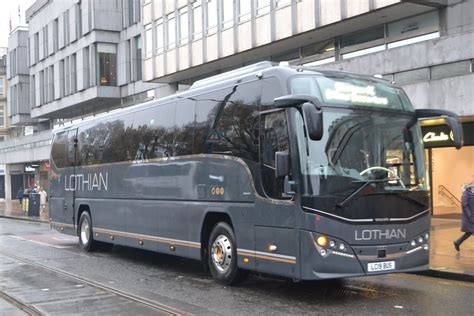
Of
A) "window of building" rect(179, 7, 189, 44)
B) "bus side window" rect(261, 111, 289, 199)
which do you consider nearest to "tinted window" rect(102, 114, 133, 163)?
"bus side window" rect(261, 111, 289, 199)

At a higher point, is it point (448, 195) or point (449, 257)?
point (448, 195)

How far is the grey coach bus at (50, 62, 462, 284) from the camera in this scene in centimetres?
757

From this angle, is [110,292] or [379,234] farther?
[110,292]

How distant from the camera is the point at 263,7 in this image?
25.0 m

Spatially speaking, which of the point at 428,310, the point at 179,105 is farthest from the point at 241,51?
the point at 428,310

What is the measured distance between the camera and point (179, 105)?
1082 cm

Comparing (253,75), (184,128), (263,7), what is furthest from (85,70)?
(253,75)

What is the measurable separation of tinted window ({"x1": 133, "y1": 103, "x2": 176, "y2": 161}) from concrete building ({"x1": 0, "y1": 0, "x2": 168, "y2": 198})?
67.5 feet

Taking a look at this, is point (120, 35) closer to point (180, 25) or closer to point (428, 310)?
point (180, 25)

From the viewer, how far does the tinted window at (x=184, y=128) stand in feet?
33.9

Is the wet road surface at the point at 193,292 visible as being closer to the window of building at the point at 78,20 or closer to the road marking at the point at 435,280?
the road marking at the point at 435,280

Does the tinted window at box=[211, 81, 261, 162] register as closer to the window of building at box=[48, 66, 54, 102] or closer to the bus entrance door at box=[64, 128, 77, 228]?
the bus entrance door at box=[64, 128, 77, 228]

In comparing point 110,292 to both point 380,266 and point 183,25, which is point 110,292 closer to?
point 380,266

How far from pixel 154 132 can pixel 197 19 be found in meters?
19.1
